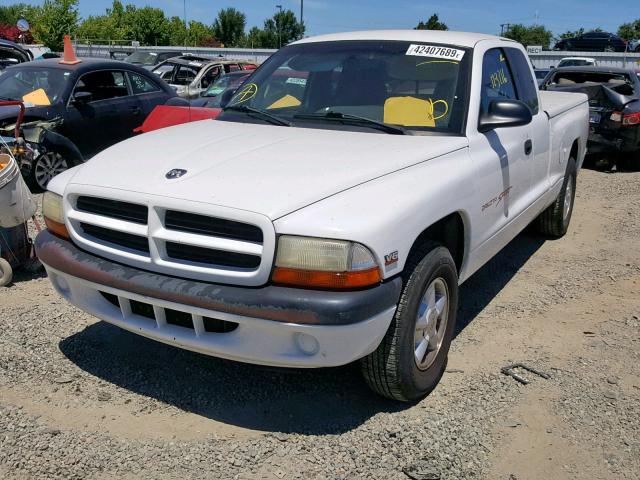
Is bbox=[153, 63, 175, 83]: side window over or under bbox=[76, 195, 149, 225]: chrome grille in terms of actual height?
under

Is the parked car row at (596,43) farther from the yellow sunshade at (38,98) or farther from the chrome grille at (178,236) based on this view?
the chrome grille at (178,236)

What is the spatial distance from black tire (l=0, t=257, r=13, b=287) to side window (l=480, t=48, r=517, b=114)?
11.6 feet

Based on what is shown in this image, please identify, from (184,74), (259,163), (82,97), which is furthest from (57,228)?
(184,74)

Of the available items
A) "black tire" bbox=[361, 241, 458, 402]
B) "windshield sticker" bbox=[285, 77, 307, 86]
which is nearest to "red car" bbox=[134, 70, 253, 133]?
"windshield sticker" bbox=[285, 77, 307, 86]

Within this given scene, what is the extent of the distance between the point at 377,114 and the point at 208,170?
4.16ft

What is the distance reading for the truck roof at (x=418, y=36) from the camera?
13.9 ft

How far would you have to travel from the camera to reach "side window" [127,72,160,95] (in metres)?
9.58

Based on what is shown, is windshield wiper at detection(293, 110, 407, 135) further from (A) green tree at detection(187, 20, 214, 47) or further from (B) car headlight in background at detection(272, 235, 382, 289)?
(A) green tree at detection(187, 20, 214, 47)

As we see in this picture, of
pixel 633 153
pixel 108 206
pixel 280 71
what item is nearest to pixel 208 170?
pixel 108 206

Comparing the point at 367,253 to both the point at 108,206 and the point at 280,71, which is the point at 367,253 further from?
the point at 280,71

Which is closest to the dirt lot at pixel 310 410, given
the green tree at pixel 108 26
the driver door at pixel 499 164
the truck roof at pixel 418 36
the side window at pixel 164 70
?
the driver door at pixel 499 164

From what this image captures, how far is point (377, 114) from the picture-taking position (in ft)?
12.9

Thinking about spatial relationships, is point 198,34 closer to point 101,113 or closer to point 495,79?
point 101,113

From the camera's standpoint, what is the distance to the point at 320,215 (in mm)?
2711
